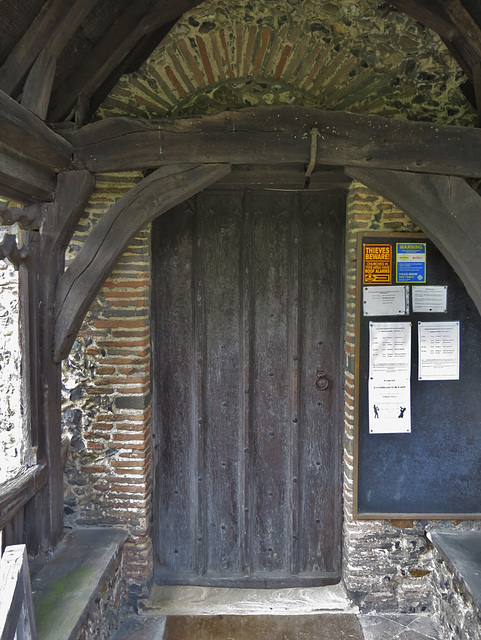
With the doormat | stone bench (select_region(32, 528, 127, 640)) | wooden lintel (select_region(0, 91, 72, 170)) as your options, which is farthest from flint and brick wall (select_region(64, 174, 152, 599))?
wooden lintel (select_region(0, 91, 72, 170))

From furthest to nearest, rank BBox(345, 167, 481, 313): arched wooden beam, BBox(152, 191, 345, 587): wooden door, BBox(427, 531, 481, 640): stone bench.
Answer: BBox(152, 191, 345, 587): wooden door, BBox(427, 531, 481, 640): stone bench, BBox(345, 167, 481, 313): arched wooden beam

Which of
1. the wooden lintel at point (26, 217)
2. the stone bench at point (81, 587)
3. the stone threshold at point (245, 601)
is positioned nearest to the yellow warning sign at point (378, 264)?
the wooden lintel at point (26, 217)

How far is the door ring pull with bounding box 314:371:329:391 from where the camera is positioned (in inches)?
132

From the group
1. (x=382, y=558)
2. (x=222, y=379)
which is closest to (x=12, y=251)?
(x=222, y=379)

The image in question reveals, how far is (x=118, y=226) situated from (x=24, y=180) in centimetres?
51

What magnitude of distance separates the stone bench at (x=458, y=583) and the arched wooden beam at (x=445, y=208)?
1.52 m

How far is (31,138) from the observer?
7.41 ft

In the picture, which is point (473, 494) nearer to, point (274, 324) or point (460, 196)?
point (274, 324)

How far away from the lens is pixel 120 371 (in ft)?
10.3

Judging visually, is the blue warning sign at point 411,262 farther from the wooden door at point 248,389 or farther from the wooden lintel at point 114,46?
the wooden lintel at point 114,46

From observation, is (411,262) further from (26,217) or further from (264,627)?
(264,627)

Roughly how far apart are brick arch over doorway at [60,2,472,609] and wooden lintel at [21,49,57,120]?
564mm

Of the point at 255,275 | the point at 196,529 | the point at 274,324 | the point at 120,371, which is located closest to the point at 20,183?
the point at 120,371

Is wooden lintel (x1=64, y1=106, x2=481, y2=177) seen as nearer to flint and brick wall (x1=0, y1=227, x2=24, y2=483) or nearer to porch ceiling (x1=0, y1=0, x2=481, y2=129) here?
porch ceiling (x1=0, y1=0, x2=481, y2=129)
